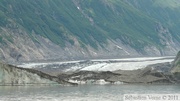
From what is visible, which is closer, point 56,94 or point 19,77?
point 56,94

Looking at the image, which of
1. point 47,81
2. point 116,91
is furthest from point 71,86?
point 116,91

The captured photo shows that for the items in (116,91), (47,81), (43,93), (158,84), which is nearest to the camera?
(43,93)

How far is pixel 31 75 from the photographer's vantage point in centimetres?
7188

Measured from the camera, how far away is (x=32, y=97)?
59344 mm

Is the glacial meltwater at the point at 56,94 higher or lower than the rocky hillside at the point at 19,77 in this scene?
lower

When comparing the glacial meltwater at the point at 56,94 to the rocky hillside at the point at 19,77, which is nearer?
the glacial meltwater at the point at 56,94

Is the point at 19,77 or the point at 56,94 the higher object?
the point at 19,77

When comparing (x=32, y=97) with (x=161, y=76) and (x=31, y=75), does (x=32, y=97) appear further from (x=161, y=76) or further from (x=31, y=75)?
(x=161, y=76)

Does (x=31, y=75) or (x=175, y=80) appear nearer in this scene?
(x=31, y=75)

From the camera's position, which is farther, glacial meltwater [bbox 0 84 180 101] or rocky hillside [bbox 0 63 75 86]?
rocky hillside [bbox 0 63 75 86]

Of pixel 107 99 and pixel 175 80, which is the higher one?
pixel 175 80

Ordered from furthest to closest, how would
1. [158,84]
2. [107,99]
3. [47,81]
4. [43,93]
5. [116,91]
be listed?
[158,84], [47,81], [116,91], [43,93], [107,99]

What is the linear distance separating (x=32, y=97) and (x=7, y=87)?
34.8 ft

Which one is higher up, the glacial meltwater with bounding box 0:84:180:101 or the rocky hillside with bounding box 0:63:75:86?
the rocky hillside with bounding box 0:63:75:86
